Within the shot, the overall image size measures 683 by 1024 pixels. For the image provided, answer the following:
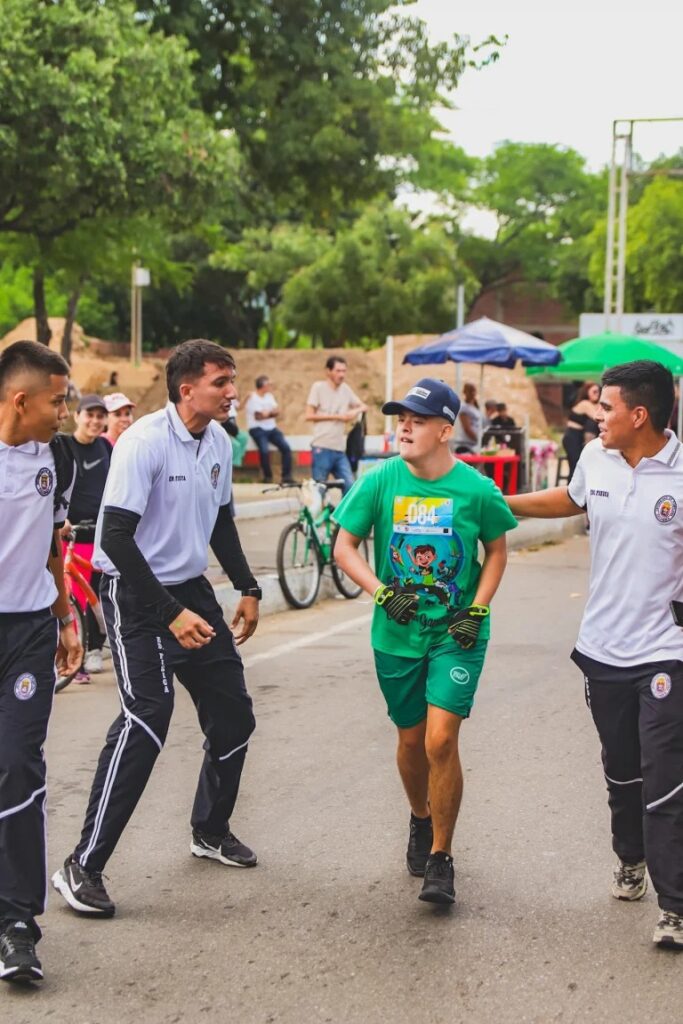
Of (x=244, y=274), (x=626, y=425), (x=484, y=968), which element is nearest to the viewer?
(x=484, y=968)

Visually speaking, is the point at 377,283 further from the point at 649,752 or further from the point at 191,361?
the point at 649,752

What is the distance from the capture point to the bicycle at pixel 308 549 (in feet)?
38.3

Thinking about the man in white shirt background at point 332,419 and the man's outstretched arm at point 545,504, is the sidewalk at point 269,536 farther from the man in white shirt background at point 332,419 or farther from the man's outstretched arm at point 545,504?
the man's outstretched arm at point 545,504

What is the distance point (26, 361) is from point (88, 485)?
4520mm

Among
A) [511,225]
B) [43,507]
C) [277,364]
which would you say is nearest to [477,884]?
[43,507]

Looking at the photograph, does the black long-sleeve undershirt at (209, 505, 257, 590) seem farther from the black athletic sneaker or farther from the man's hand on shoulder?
the black athletic sneaker

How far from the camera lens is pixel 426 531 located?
→ 189 inches

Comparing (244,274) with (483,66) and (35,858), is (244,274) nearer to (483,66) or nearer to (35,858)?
(483,66)

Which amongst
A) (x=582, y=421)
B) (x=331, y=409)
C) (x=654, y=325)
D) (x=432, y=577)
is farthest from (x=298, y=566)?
(x=654, y=325)

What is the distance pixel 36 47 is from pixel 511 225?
5016 centimetres

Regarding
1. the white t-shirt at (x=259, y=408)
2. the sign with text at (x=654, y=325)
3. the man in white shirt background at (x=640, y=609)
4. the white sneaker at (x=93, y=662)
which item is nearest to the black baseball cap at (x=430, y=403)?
the man in white shirt background at (x=640, y=609)

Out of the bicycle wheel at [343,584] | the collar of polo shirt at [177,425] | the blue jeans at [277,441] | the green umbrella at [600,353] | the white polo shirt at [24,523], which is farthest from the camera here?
the blue jeans at [277,441]

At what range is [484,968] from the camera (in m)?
4.23

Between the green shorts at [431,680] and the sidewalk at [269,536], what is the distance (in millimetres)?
5753
